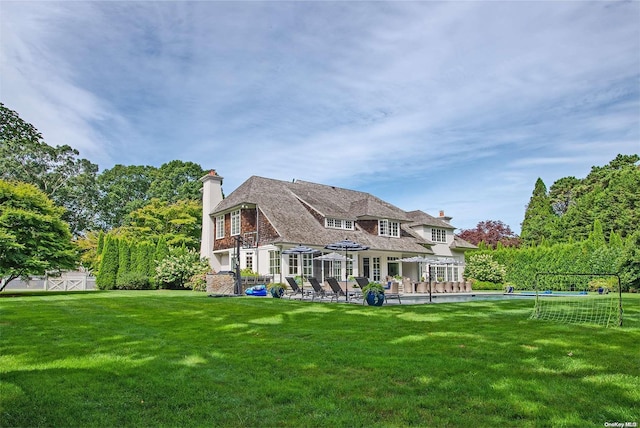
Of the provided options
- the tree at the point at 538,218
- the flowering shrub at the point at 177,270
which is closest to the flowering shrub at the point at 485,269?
the tree at the point at 538,218

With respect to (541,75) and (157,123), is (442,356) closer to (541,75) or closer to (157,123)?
(541,75)

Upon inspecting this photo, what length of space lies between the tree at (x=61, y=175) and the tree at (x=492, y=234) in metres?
45.0

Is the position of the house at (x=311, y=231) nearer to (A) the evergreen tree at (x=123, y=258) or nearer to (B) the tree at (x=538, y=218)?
(A) the evergreen tree at (x=123, y=258)

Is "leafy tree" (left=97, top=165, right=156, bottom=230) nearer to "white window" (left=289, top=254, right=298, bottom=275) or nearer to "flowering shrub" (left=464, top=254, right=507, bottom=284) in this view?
"white window" (left=289, top=254, right=298, bottom=275)

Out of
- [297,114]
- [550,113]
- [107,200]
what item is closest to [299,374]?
[297,114]

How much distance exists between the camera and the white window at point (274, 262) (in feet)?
87.3

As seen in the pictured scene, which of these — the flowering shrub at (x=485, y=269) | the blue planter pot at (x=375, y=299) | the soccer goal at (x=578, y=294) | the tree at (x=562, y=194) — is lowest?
the soccer goal at (x=578, y=294)

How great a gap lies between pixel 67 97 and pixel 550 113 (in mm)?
19892

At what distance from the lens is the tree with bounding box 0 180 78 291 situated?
2002 centimetres

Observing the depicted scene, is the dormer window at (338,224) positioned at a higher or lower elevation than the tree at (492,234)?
lower

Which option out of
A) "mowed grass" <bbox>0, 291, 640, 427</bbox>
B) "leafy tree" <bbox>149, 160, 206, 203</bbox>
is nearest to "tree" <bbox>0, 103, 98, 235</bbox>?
"leafy tree" <bbox>149, 160, 206, 203</bbox>

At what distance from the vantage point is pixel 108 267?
95.5 ft

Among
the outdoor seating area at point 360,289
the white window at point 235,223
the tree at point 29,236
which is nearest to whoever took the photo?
the outdoor seating area at point 360,289

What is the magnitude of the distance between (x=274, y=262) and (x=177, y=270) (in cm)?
714
